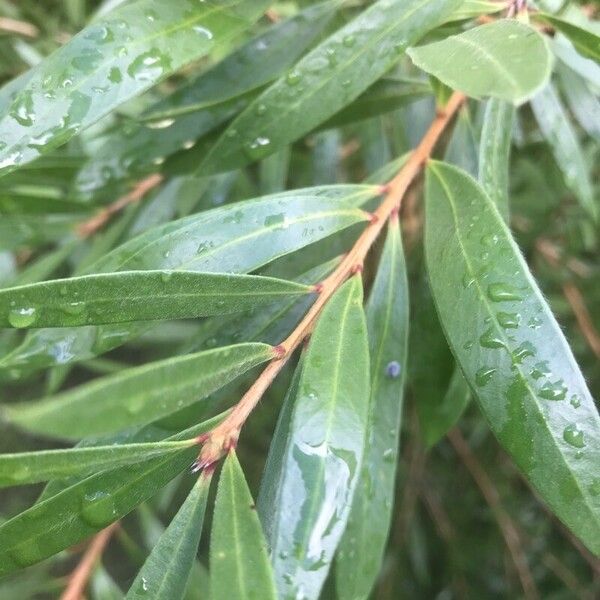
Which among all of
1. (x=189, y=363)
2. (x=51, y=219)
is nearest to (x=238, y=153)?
(x=189, y=363)

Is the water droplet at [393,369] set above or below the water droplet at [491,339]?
above

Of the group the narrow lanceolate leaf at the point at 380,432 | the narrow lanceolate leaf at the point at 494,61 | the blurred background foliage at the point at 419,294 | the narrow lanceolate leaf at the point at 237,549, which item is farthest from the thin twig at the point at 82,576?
the narrow lanceolate leaf at the point at 494,61

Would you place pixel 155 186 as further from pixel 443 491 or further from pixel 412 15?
pixel 443 491

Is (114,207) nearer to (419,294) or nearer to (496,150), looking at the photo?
(419,294)

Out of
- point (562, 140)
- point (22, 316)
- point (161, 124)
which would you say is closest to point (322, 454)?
point (22, 316)

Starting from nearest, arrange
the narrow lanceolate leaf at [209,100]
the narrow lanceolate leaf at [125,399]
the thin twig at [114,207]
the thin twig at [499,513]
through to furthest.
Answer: the narrow lanceolate leaf at [125,399] → the narrow lanceolate leaf at [209,100] → the thin twig at [114,207] → the thin twig at [499,513]

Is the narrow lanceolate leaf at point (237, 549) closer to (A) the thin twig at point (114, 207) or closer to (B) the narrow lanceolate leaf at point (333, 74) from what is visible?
(B) the narrow lanceolate leaf at point (333, 74)

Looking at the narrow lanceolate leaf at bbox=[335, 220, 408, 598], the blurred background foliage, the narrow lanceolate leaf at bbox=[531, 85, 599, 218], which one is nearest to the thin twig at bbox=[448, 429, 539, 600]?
the blurred background foliage

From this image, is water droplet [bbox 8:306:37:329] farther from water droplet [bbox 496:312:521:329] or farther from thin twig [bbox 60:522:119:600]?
thin twig [bbox 60:522:119:600]
